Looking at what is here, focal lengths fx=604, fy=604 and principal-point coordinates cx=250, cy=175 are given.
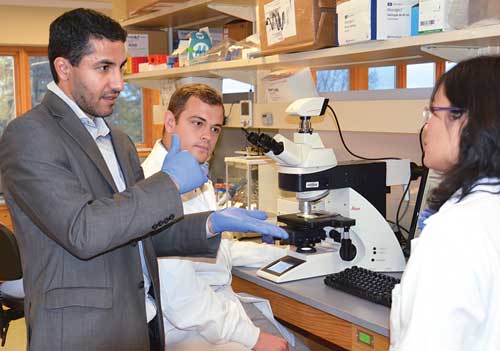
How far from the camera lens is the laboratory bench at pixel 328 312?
1.69 meters

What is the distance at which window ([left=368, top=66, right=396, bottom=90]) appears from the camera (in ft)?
21.3

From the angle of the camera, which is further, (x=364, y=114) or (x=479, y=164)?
(x=364, y=114)

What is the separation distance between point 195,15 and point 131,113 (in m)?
3.14

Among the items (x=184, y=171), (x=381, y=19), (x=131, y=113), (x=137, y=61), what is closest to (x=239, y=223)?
(x=184, y=171)

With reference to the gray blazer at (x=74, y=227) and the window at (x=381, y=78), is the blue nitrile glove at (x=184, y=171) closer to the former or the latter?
the gray blazer at (x=74, y=227)

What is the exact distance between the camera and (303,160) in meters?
2.02

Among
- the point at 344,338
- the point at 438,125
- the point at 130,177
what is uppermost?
the point at 438,125

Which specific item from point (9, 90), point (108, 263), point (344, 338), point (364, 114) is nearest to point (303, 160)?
point (364, 114)

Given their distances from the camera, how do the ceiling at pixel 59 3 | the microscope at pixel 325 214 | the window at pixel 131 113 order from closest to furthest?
1. the microscope at pixel 325 214
2. the ceiling at pixel 59 3
3. the window at pixel 131 113

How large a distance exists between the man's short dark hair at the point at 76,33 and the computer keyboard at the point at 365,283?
1024mm

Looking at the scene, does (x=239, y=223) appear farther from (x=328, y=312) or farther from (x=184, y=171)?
(x=328, y=312)

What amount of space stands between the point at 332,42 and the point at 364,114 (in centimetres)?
31

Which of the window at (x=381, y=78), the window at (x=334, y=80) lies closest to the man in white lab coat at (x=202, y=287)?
the window at (x=334, y=80)

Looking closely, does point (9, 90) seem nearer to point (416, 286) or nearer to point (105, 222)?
point (105, 222)
